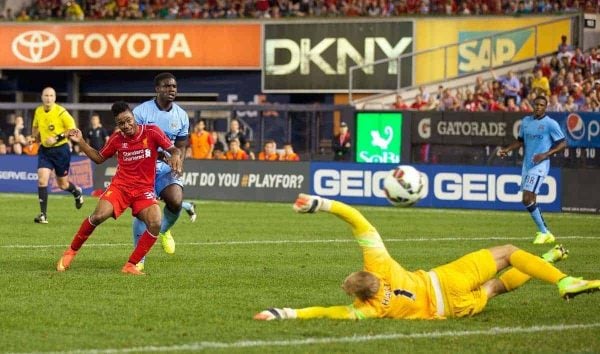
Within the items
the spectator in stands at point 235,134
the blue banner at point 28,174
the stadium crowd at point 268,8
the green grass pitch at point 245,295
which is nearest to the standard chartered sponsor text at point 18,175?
the blue banner at point 28,174

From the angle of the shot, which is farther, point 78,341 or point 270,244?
point 270,244

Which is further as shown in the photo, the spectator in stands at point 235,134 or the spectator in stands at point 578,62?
the spectator in stands at point 578,62

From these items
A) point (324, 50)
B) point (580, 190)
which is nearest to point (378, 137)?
point (580, 190)

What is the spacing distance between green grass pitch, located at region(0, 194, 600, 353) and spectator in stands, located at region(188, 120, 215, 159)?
9630 mm

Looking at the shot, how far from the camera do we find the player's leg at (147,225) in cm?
1385

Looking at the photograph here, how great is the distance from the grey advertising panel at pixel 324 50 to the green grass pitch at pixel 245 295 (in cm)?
1947

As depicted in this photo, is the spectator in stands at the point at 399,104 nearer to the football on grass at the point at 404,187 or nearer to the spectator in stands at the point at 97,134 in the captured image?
the spectator in stands at the point at 97,134

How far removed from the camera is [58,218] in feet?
77.1

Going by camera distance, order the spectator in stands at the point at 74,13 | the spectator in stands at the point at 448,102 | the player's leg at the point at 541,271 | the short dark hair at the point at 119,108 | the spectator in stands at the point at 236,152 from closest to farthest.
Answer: the player's leg at the point at 541,271, the short dark hair at the point at 119,108, the spectator in stands at the point at 236,152, the spectator in stands at the point at 448,102, the spectator in stands at the point at 74,13

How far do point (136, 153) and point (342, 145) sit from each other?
17027mm

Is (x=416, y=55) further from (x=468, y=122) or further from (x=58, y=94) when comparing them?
(x=58, y=94)

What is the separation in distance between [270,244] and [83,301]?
693cm

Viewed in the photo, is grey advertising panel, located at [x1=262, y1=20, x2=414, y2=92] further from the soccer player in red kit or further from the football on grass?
the football on grass

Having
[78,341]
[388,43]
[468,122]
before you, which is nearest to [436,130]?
[468,122]
